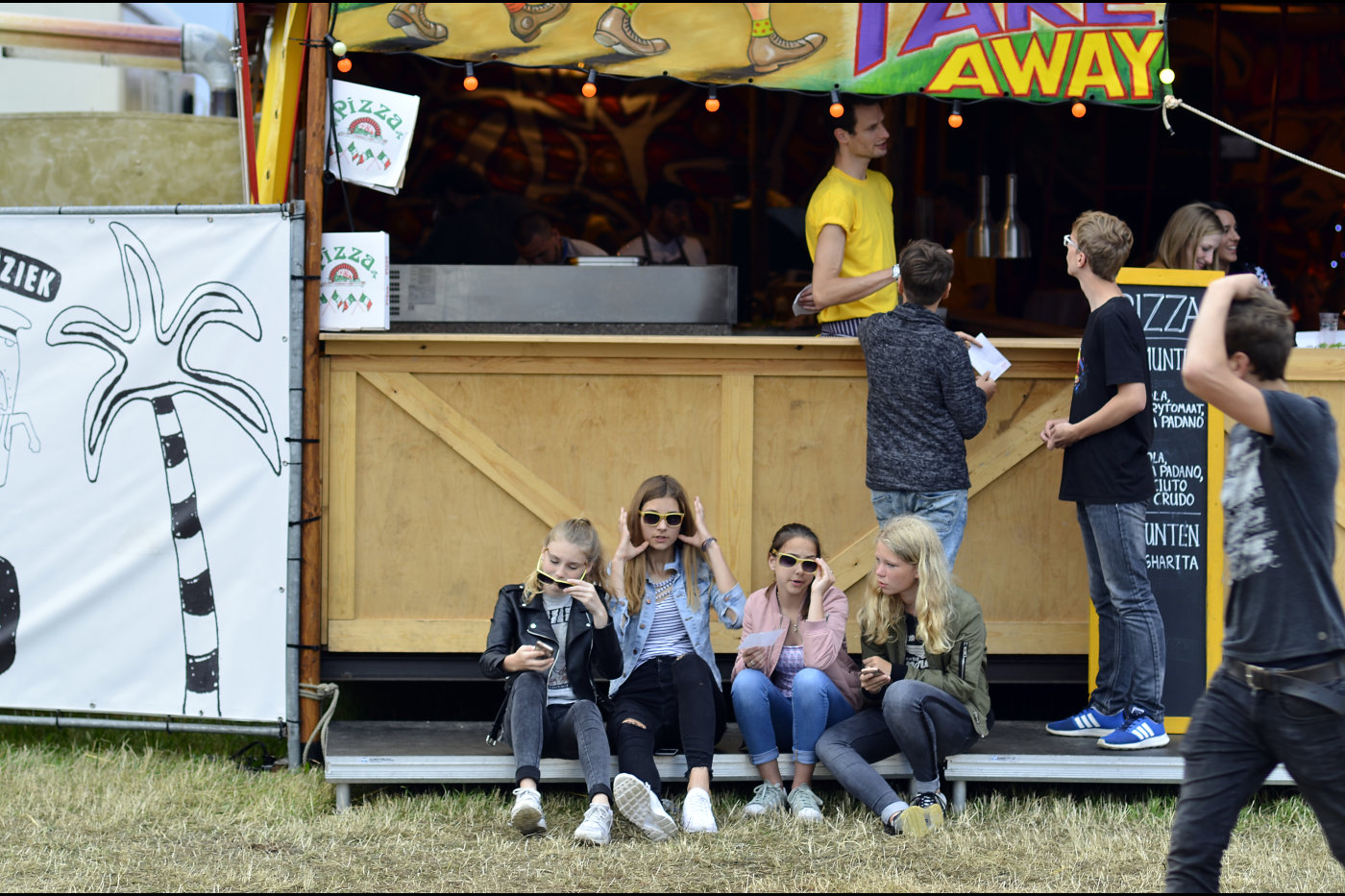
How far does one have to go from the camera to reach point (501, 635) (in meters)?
4.85

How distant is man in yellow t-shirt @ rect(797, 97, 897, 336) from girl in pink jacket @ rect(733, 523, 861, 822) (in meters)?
1.03

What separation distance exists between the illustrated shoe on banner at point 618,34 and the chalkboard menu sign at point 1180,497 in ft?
6.57

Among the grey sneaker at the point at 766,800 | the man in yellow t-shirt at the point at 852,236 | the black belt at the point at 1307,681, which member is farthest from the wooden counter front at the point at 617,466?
the black belt at the point at 1307,681

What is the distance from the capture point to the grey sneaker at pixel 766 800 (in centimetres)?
470

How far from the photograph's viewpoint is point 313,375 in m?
5.35

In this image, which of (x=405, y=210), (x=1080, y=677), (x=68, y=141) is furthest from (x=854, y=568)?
(x=405, y=210)

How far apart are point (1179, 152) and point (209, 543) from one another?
649cm

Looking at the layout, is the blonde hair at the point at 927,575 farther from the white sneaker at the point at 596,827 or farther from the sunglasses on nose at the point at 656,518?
the white sneaker at the point at 596,827

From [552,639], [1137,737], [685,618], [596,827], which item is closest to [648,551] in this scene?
[685,618]

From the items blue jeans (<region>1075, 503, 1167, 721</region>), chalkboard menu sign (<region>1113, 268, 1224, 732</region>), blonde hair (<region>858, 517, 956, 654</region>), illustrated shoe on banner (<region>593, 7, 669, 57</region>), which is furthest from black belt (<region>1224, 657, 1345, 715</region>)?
illustrated shoe on banner (<region>593, 7, 669, 57</region>)

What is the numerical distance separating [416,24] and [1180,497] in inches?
131

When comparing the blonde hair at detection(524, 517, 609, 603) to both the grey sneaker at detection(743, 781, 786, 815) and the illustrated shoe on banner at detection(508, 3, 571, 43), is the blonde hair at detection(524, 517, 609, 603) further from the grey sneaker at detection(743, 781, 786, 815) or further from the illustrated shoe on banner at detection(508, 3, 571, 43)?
the illustrated shoe on banner at detection(508, 3, 571, 43)

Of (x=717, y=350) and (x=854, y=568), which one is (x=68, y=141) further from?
(x=854, y=568)

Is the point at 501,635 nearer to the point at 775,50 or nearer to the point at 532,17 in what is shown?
the point at 532,17
